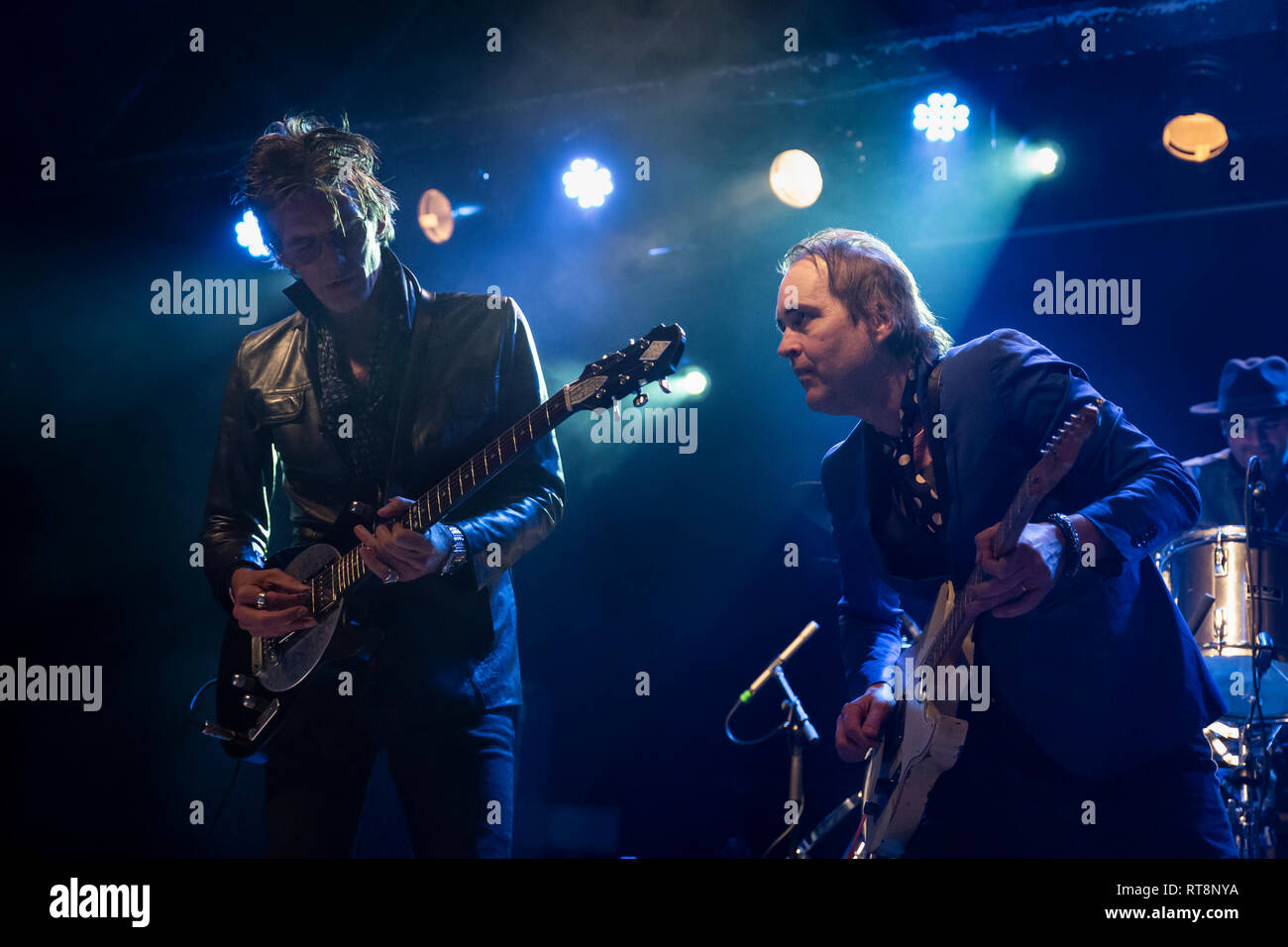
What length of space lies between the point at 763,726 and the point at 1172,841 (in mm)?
3885

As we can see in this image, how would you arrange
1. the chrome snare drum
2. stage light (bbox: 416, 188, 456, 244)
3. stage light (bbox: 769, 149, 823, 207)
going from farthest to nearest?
stage light (bbox: 416, 188, 456, 244) < stage light (bbox: 769, 149, 823, 207) < the chrome snare drum

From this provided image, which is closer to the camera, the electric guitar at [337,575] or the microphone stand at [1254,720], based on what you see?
the electric guitar at [337,575]

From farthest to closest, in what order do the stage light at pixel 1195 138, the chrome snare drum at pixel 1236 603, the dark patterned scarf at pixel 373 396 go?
the stage light at pixel 1195 138 < the chrome snare drum at pixel 1236 603 < the dark patterned scarf at pixel 373 396

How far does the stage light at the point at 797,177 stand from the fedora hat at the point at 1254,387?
2.17m

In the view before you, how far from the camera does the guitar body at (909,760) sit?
2256mm

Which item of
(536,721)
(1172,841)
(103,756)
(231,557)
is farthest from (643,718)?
(1172,841)

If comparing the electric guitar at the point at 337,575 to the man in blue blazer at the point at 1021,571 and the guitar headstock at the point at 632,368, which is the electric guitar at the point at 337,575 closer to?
the guitar headstock at the point at 632,368

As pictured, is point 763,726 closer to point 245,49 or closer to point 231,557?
point 231,557

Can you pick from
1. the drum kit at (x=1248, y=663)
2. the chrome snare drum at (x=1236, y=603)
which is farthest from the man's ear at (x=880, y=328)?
the chrome snare drum at (x=1236, y=603)

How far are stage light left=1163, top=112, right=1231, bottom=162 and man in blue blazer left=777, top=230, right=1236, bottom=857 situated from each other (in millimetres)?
2819

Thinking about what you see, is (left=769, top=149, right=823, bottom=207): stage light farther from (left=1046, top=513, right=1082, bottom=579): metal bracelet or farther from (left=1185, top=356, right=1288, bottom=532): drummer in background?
(left=1046, top=513, right=1082, bottom=579): metal bracelet

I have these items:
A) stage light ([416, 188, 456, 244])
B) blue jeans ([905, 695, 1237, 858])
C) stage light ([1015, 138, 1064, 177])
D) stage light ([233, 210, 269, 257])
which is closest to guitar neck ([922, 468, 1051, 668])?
blue jeans ([905, 695, 1237, 858])

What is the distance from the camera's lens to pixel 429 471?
2.63 meters

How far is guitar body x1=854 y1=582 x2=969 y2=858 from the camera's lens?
2256 millimetres
